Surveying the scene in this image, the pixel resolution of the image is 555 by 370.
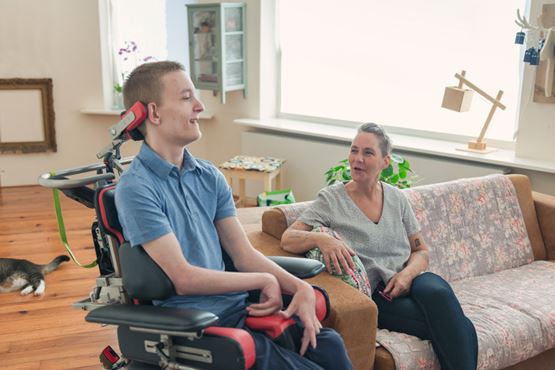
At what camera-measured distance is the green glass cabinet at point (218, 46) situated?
5.07 metres

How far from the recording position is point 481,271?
118 inches

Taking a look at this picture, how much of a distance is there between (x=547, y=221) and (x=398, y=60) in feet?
6.02

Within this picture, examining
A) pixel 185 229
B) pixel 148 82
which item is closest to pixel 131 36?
pixel 148 82

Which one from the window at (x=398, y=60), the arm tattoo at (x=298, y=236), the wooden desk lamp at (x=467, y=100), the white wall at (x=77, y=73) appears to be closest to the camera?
the arm tattoo at (x=298, y=236)

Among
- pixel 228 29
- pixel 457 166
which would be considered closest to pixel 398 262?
pixel 457 166

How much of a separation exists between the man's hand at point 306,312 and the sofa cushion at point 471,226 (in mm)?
1122

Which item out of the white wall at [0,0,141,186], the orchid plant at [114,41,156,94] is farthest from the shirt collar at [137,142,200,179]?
the white wall at [0,0,141,186]

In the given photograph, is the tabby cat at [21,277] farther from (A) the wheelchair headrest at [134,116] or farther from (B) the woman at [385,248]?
(A) the wheelchair headrest at [134,116]

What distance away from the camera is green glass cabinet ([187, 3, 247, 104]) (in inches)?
200

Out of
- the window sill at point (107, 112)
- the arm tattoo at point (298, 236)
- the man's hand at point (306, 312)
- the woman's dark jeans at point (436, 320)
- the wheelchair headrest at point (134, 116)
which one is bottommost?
the woman's dark jeans at point (436, 320)

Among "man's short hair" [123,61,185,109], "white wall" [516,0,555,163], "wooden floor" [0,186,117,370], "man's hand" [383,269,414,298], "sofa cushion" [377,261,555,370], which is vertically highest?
"man's short hair" [123,61,185,109]

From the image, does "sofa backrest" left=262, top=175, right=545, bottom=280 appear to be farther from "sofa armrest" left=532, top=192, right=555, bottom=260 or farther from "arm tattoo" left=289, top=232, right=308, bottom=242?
"arm tattoo" left=289, top=232, right=308, bottom=242

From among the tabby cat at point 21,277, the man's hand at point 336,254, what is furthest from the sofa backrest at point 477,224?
the tabby cat at point 21,277

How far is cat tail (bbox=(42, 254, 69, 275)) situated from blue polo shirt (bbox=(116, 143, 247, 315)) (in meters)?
2.19
